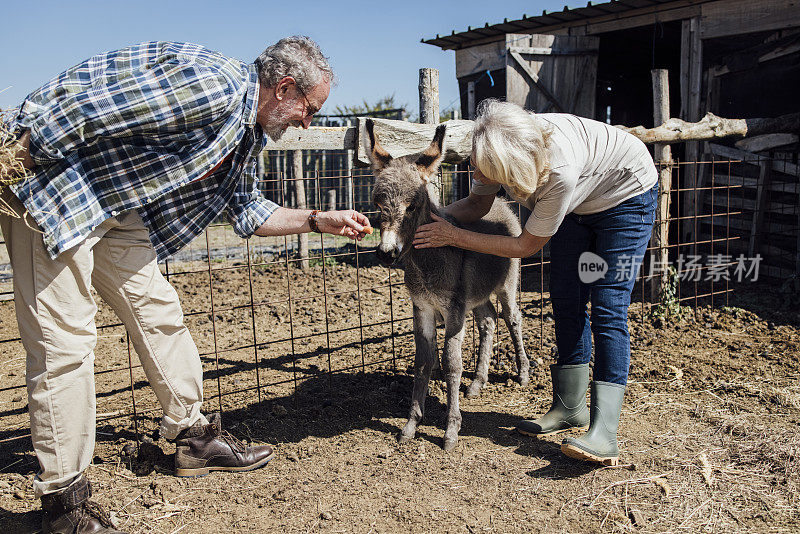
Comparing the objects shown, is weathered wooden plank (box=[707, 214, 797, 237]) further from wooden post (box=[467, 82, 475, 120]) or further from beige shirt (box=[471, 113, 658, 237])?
beige shirt (box=[471, 113, 658, 237])

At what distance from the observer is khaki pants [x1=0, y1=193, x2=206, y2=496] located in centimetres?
264

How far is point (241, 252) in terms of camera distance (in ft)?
38.5

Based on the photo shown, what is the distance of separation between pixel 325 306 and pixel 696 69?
694 centimetres

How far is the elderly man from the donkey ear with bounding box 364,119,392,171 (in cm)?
72

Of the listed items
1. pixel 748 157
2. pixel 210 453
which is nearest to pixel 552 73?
pixel 748 157

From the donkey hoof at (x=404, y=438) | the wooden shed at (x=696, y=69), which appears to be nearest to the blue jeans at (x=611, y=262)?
the donkey hoof at (x=404, y=438)

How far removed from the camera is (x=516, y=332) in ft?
16.5

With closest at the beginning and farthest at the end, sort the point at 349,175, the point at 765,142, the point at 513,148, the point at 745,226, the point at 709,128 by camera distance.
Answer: the point at 513,148
the point at 349,175
the point at 709,128
the point at 765,142
the point at 745,226

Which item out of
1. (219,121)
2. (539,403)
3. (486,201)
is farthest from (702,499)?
(219,121)

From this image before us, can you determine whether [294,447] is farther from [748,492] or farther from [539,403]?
[748,492]

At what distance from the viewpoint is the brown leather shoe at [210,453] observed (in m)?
3.38

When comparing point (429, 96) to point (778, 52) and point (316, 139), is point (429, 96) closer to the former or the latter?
point (316, 139)

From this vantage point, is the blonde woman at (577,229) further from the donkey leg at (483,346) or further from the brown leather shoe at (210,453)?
the brown leather shoe at (210,453)

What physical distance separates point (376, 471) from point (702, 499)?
1752 millimetres
